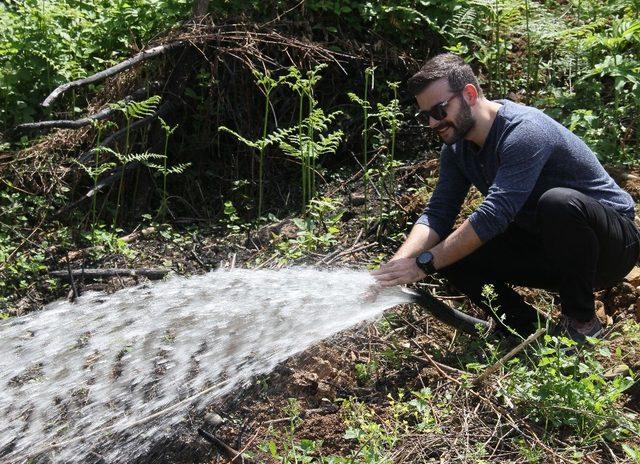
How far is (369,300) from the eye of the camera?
3.98 metres

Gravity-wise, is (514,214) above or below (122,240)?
above

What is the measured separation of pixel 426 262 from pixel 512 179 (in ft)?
1.72

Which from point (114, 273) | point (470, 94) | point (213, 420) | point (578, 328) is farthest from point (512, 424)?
point (114, 273)

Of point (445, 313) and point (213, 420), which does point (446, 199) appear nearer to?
point (445, 313)

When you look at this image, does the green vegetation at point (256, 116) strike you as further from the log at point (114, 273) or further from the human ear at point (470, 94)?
the human ear at point (470, 94)

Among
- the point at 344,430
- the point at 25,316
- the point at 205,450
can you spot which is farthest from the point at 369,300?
the point at 25,316

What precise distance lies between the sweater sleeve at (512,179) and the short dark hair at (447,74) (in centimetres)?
34

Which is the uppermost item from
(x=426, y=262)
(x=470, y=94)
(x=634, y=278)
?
(x=470, y=94)

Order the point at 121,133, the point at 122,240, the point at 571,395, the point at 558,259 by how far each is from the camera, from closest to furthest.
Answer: the point at 571,395
the point at 558,259
the point at 122,240
the point at 121,133

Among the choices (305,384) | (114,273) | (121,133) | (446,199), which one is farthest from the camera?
(121,133)

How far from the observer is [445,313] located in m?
4.06

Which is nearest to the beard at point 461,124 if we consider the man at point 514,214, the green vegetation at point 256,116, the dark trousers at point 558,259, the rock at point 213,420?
the man at point 514,214

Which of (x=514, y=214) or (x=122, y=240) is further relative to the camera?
(x=122, y=240)

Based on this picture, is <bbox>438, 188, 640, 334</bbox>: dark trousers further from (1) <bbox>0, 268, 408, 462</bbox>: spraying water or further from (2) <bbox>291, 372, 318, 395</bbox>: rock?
(2) <bbox>291, 372, 318, 395</bbox>: rock
